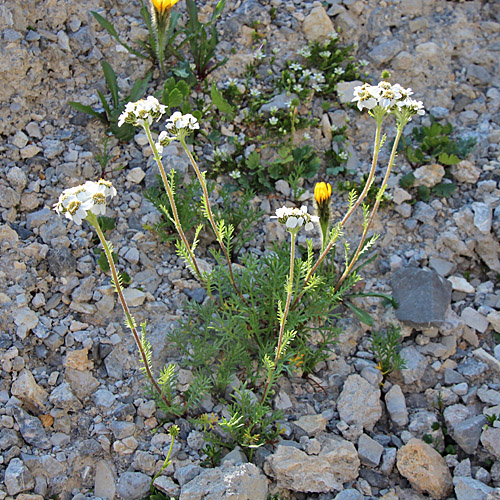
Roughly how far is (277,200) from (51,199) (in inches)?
72.7

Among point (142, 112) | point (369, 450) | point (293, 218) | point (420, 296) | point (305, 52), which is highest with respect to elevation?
point (142, 112)

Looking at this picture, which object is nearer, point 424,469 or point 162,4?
point 424,469

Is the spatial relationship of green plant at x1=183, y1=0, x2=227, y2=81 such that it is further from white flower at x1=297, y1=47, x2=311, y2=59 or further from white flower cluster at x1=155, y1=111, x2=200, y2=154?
white flower cluster at x1=155, y1=111, x2=200, y2=154

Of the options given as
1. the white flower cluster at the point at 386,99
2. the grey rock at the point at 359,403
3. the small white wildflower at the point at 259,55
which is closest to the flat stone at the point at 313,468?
the grey rock at the point at 359,403

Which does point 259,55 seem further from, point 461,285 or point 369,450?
point 369,450


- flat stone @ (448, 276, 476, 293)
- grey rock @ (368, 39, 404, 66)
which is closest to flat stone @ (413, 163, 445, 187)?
flat stone @ (448, 276, 476, 293)

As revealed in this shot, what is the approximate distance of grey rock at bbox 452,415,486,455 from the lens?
136 inches

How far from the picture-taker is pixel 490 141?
16.7 feet

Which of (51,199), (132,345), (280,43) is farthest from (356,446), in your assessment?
(280,43)

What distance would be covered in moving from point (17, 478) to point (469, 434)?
2720 millimetres

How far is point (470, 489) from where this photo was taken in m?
3.20

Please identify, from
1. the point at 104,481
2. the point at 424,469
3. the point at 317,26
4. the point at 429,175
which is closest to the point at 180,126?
the point at 104,481

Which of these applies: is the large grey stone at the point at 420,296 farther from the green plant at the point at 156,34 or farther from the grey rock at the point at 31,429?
the green plant at the point at 156,34

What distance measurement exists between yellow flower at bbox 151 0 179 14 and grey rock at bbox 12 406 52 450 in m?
3.27
